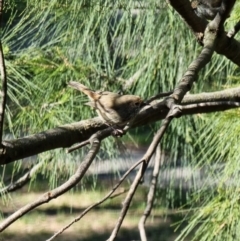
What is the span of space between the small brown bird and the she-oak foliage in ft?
0.60

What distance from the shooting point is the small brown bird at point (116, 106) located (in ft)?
2.37

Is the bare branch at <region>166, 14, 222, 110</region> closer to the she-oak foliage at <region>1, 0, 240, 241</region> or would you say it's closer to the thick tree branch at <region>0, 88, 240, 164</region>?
the thick tree branch at <region>0, 88, 240, 164</region>

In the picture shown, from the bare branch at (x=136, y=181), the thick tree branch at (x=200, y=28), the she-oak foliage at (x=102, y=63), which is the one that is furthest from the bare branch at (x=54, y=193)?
the she-oak foliage at (x=102, y=63)

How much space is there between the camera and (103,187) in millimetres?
2445

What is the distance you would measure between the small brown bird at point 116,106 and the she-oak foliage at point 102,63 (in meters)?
0.18

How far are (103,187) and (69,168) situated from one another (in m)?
1.25

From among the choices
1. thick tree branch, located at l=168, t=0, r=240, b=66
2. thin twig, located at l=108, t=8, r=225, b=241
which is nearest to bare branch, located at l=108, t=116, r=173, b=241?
thin twig, located at l=108, t=8, r=225, b=241

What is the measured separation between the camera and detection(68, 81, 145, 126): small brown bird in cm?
72

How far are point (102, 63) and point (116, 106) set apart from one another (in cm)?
42

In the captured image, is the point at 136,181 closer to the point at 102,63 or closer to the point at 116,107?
the point at 116,107

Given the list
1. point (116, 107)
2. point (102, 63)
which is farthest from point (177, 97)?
point (102, 63)

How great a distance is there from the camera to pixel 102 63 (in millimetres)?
1177

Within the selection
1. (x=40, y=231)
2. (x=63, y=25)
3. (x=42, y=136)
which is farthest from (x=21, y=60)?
(x=40, y=231)

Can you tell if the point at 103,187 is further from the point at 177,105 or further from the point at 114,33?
the point at 177,105
